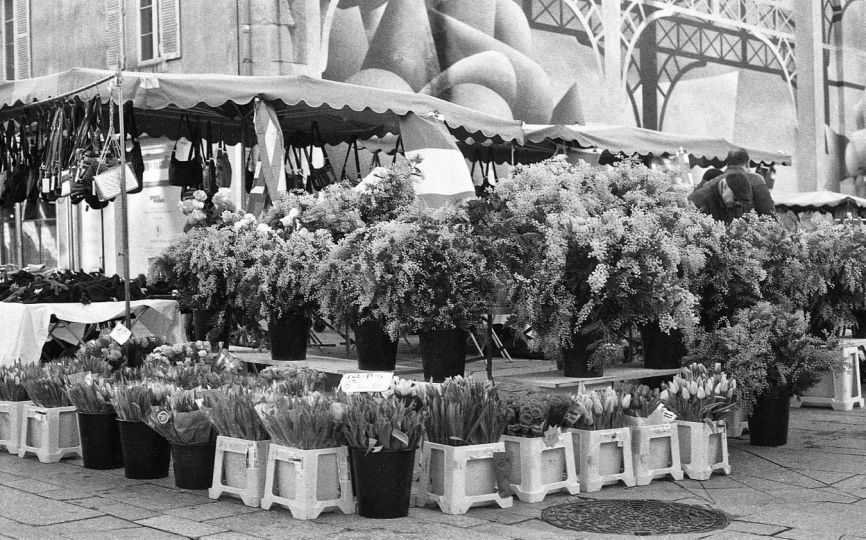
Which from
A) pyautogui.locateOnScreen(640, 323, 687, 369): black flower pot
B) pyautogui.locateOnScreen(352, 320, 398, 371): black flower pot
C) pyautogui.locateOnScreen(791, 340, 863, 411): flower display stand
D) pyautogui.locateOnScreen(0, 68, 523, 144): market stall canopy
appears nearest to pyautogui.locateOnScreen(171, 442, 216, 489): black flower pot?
pyautogui.locateOnScreen(352, 320, 398, 371): black flower pot

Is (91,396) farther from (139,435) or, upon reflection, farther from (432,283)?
(432,283)

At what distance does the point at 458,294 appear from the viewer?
6691mm

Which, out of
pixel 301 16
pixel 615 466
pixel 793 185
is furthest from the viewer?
pixel 793 185

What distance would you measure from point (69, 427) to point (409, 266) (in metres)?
2.40

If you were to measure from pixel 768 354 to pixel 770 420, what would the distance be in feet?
1.70

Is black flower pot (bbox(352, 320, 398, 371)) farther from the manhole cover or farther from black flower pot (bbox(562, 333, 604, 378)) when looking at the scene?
the manhole cover

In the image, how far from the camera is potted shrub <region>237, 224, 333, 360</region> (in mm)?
7566

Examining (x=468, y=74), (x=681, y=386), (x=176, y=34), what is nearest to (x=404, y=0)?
(x=468, y=74)

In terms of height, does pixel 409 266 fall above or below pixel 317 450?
above

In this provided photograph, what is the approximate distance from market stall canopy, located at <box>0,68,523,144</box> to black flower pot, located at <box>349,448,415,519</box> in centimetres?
467

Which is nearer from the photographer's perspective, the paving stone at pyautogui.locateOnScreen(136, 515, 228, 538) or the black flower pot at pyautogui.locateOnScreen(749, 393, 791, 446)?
the paving stone at pyautogui.locateOnScreen(136, 515, 228, 538)

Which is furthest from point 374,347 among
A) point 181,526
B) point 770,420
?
point 770,420

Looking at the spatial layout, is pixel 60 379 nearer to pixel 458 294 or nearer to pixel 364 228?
pixel 364 228

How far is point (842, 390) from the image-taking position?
9078 mm
